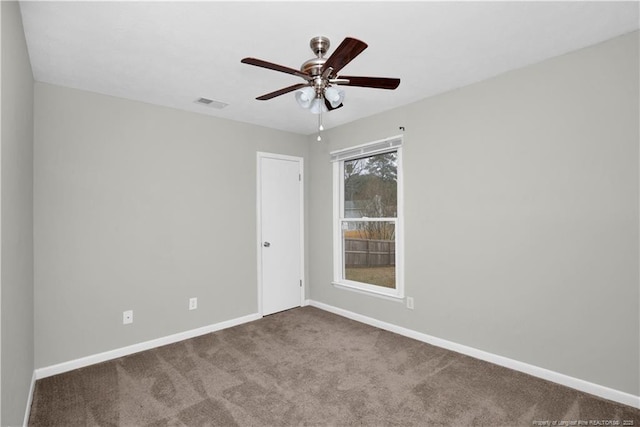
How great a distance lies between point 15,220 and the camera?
1800 mm

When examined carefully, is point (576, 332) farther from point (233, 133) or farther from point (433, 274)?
point (233, 133)

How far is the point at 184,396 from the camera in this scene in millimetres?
2381

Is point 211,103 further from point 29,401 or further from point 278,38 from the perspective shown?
point 29,401

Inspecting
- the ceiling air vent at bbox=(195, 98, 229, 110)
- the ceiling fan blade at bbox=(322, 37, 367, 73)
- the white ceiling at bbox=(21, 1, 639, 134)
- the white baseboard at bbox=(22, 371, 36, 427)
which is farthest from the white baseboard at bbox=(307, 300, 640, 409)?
the white baseboard at bbox=(22, 371, 36, 427)

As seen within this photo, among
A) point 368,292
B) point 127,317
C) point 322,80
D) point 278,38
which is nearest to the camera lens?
point 322,80

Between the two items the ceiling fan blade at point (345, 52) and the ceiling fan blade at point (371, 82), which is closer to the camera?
the ceiling fan blade at point (345, 52)

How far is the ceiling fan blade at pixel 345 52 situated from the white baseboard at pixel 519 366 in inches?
104

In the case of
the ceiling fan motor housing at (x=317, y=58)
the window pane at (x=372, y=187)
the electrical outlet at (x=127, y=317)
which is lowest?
the electrical outlet at (x=127, y=317)

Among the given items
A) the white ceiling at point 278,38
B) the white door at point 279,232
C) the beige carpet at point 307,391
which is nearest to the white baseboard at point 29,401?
the beige carpet at point 307,391

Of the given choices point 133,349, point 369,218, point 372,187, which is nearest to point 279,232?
point 369,218

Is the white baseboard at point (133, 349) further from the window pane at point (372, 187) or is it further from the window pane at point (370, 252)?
the window pane at point (372, 187)

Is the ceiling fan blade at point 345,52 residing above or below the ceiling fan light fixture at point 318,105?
above

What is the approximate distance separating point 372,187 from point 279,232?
135 centimetres

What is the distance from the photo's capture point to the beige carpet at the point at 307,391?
6.95 feet
